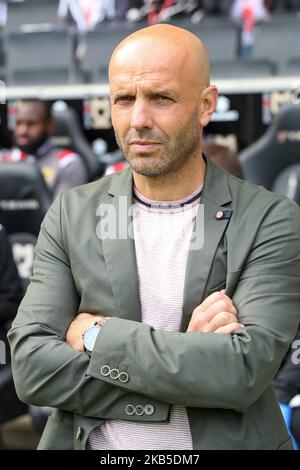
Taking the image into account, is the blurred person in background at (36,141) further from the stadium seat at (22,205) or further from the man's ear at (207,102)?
the man's ear at (207,102)

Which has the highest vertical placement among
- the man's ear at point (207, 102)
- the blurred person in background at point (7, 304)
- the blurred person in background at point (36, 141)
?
the man's ear at point (207, 102)

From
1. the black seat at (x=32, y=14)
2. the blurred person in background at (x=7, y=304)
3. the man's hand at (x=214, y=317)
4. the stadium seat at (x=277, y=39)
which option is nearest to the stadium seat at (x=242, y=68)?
the stadium seat at (x=277, y=39)

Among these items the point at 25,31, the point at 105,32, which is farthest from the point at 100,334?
the point at 25,31

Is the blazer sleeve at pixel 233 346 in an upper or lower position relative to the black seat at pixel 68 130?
upper

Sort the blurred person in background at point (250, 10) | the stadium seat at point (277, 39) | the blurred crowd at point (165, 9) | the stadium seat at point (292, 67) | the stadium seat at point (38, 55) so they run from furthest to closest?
the blurred crowd at point (165, 9)
the blurred person in background at point (250, 10)
the stadium seat at point (38, 55)
the stadium seat at point (277, 39)
the stadium seat at point (292, 67)

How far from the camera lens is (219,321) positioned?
1905 millimetres

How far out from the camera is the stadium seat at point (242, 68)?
563 centimetres

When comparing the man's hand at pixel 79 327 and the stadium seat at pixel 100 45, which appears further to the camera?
the stadium seat at pixel 100 45

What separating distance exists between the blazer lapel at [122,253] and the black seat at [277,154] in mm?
2656

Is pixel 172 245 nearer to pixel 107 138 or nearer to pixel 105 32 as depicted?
pixel 107 138

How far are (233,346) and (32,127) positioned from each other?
3.39 metres

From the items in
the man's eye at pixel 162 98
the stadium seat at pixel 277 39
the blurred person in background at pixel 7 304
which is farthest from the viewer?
the stadium seat at pixel 277 39

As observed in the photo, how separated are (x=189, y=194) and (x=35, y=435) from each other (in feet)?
10.2

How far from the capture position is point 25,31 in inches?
286
